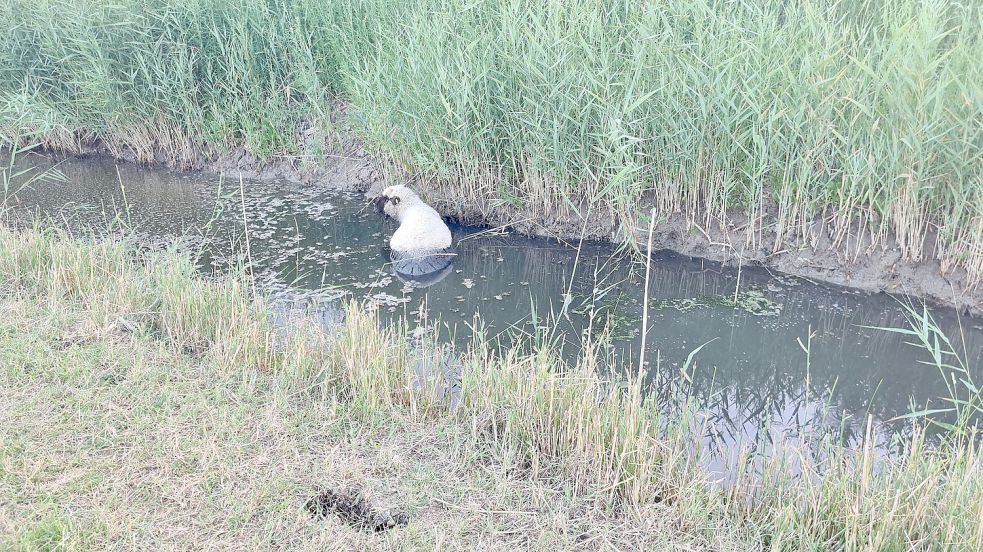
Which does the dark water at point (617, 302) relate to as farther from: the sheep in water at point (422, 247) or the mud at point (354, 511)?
the mud at point (354, 511)

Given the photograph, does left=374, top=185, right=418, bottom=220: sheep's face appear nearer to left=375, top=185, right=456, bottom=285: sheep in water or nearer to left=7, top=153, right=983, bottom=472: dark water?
left=7, top=153, right=983, bottom=472: dark water

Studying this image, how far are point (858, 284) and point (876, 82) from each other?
50.0 inches

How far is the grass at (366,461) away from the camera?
7.90 ft

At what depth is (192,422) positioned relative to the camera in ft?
9.83

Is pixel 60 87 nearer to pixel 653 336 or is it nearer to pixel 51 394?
pixel 51 394

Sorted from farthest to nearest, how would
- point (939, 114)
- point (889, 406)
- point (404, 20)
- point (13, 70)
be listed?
point (13, 70), point (404, 20), point (939, 114), point (889, 406)

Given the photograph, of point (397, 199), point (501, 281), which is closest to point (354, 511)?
point (501, 281)

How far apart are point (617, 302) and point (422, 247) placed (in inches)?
57.6

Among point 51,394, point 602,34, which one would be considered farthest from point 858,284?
point 51,394

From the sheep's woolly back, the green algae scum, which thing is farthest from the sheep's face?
the green algae scum

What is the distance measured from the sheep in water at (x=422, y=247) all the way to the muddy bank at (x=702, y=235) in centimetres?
48

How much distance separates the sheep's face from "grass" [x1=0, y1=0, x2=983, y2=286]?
0.27 m

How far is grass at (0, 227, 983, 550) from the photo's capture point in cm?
241

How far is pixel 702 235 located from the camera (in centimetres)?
545
